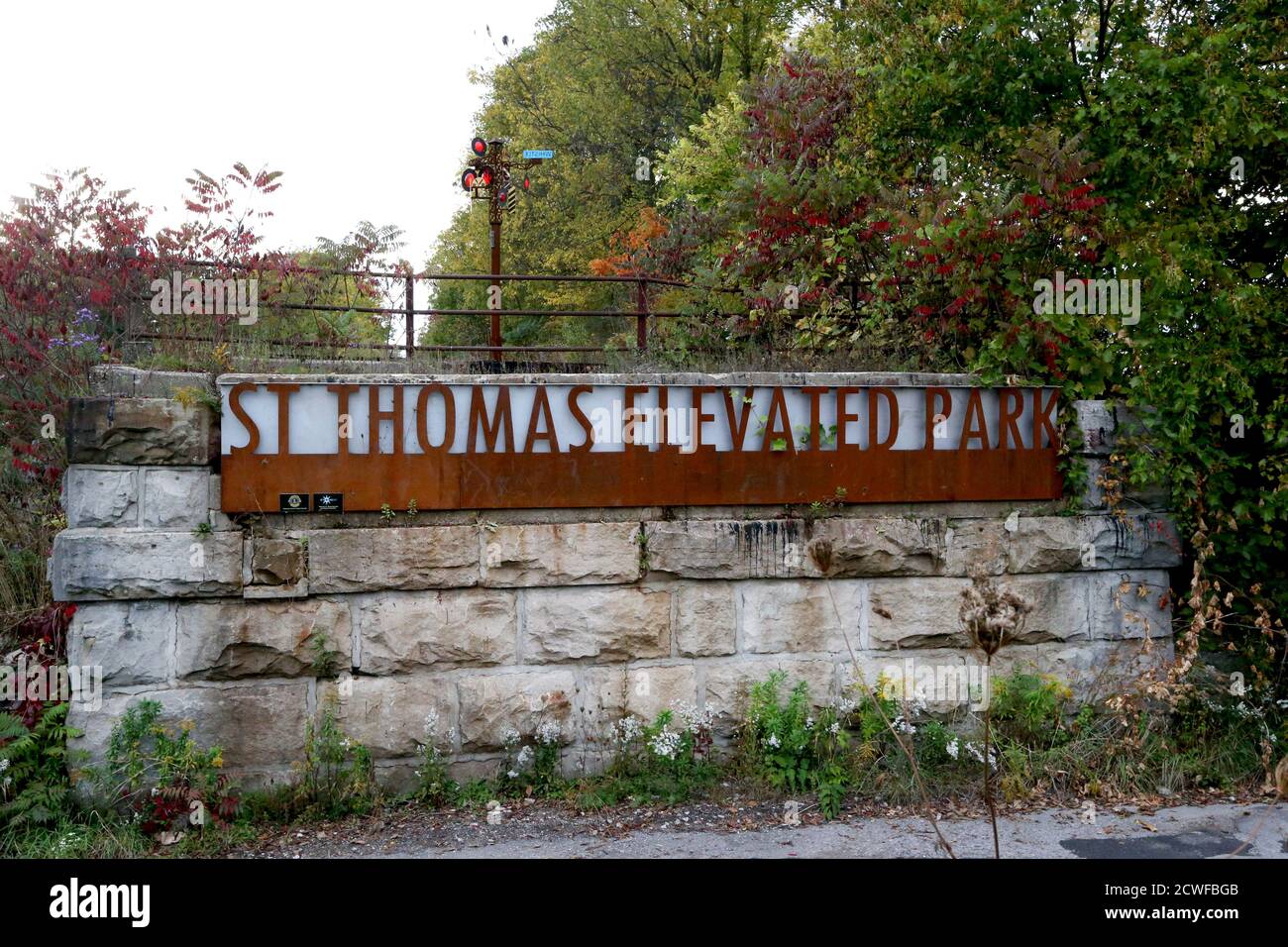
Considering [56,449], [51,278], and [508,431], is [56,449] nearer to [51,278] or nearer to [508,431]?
[51,278]

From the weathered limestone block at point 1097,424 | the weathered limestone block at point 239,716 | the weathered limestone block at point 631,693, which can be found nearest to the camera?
the weathered limestone block at point 239,716

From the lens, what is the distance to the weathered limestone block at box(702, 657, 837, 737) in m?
5.23

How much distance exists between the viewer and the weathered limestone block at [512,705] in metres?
5.02

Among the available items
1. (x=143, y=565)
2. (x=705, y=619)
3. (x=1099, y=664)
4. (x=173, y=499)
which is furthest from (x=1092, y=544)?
(x=143, y=565)

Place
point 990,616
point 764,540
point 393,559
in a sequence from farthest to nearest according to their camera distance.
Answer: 1. point 764,540
2. point 393,559
3. point 990,616

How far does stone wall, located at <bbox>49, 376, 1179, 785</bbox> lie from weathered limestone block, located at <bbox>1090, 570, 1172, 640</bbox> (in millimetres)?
13

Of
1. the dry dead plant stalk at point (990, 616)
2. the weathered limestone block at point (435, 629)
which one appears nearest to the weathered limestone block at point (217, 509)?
the weathered limestone block at point (435, 629)

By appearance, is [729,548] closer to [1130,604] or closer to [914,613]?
[914,613]

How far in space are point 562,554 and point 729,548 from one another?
90 centimetres

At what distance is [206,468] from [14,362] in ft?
9.08

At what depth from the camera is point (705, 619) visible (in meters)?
5.24

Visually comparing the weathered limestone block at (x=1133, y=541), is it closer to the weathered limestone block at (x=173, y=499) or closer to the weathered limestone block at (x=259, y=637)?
the weathered limestone block at (x=259, y=637)

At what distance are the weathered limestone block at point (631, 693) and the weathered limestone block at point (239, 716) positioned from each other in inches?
56.9

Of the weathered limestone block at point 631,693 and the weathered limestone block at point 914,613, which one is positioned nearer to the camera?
the weathered limestone block at point 631,693
